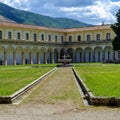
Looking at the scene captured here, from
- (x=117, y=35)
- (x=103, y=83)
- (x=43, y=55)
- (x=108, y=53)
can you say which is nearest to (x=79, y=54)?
(x=108, y=53)

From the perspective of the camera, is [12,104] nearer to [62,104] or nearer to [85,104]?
[62,104]

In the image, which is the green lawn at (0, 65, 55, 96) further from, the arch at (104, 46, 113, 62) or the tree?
the arch at (104, 46, 113, 62)

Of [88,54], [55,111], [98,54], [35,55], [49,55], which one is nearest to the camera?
[55,111]

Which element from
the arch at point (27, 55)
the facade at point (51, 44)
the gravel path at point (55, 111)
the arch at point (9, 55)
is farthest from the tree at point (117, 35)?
the gravel path at point (55, 111)

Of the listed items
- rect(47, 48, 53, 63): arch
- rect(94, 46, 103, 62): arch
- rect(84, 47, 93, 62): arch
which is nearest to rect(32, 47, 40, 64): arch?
rect(47, 48, 53, 63): arch

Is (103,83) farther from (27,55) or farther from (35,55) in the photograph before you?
(35,55)

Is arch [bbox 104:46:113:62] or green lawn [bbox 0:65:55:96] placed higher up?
arch [bbox 104:46:113:62]

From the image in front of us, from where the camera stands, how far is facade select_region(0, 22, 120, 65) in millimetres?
77375

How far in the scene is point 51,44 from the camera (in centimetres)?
8669

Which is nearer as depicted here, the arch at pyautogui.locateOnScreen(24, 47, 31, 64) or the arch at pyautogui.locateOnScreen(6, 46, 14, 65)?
the arch at pyautogui.locateOnScreen(6, 46, 14, 65)

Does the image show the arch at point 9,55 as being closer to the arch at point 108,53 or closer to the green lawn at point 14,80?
the arch at point 108,53

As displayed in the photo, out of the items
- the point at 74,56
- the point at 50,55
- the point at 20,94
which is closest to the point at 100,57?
the point at 74,56

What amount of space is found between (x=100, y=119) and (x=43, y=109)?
7.82 feet

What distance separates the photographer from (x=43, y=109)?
11523 millimetres
